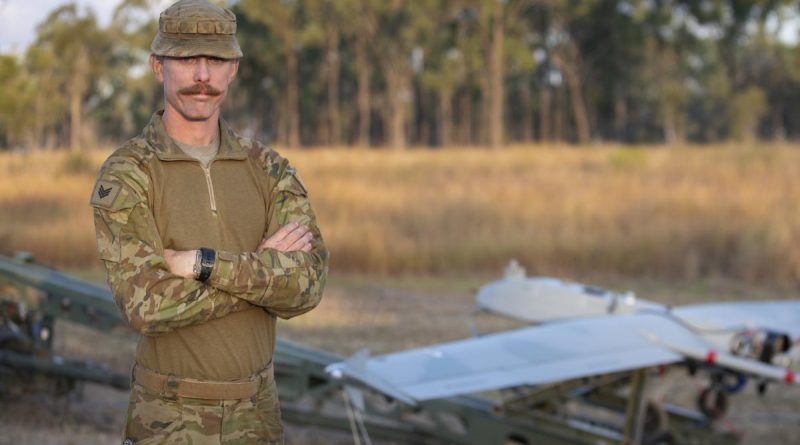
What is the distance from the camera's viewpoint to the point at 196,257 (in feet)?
7.91

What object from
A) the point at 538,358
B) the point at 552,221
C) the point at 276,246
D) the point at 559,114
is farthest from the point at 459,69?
the point at 276,246

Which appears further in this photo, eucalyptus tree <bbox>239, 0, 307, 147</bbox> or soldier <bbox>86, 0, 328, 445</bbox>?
eucalyptus tree <bbox>239, 0, 307, 147</bbox>

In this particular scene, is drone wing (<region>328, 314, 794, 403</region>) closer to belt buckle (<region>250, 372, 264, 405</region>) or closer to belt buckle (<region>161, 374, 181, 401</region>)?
belt buckle (<region>250, 372, 264, 405</region>)

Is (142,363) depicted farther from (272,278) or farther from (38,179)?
(38,179)

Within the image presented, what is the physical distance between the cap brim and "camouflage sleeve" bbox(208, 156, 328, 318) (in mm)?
390

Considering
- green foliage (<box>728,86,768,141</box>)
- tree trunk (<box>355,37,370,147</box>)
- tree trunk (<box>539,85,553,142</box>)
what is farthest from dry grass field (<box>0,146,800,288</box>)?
tree trunk (<box>539,85,553,142</box>)

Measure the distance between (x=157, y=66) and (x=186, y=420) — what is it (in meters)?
0.97

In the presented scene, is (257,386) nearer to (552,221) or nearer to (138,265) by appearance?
(138,265)

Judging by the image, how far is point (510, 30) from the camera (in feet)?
131

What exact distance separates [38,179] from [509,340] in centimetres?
1489

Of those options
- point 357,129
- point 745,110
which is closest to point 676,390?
point 745,110

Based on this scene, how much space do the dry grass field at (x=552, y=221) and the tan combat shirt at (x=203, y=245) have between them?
10.6 m

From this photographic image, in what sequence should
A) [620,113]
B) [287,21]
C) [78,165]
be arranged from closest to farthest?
[78,165], [287,21], [620,113]

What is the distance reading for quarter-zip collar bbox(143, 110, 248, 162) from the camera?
98.6 inches
